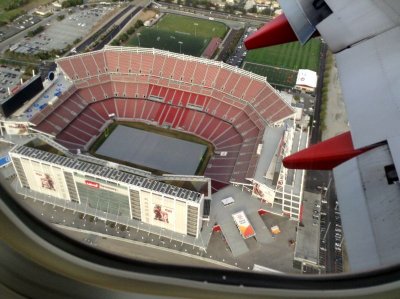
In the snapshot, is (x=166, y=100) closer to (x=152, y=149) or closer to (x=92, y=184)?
(x=152, y=149)

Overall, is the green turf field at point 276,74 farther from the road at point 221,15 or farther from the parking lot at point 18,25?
the parking lot at point 18,25

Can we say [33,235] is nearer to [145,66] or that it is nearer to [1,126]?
[1,126]

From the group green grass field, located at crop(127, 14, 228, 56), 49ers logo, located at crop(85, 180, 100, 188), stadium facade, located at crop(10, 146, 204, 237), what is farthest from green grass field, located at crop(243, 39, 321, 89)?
49ers logo, located at crop(85, 180, 100, 188)

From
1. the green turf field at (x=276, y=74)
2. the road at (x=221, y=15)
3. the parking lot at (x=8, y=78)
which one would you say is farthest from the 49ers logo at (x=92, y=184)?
the road at (x=221, y=15)

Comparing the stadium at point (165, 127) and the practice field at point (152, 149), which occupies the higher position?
the stadium at point (165, 127)

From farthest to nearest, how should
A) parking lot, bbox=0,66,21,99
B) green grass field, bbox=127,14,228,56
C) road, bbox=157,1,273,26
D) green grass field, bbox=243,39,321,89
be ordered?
road, bbox=157,1,273,26 → green grass field, bbox=127,14,228,56 → green grass field, bbox=243,39,321,89 → parking lot, bbox=0,66,21,99

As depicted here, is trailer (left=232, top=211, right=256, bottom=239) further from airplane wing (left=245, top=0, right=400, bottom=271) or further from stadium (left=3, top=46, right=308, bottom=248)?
airplane wing (left=245, top=0, right=400, bottom=271)
